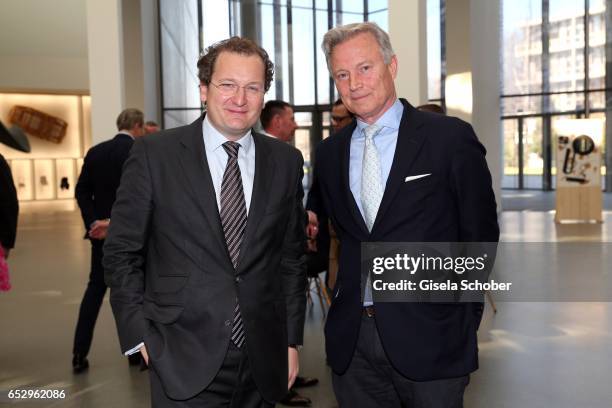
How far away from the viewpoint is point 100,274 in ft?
17.1

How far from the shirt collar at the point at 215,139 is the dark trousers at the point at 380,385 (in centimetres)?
72

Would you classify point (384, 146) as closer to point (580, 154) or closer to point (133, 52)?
point (133, 52)

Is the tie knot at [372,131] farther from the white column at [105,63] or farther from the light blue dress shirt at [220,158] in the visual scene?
the white column at [105,63]

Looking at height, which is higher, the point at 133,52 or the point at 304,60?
the point at 304,60

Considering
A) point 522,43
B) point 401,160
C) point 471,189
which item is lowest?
point 471,189

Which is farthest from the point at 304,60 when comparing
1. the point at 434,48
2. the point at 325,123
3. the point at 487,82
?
the point at 487,82

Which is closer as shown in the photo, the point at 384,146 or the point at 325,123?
the point at 384,146

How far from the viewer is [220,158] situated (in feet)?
7.29

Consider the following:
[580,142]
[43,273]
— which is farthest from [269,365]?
[580,142]

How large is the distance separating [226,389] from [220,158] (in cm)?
75

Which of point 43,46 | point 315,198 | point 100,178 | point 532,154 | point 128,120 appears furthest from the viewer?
point 43,46

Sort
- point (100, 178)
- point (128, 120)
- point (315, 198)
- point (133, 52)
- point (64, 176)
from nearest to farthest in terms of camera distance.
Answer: point (315, 198) → point (100, 178) → point (128, 120) → point (133, 52) → point (64, 176)

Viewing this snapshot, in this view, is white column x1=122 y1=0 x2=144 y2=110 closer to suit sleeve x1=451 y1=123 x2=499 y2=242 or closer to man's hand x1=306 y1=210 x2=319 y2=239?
man's hand x1=306 y1=210 x2=319 y2=239

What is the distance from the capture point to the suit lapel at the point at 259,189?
2.11m
